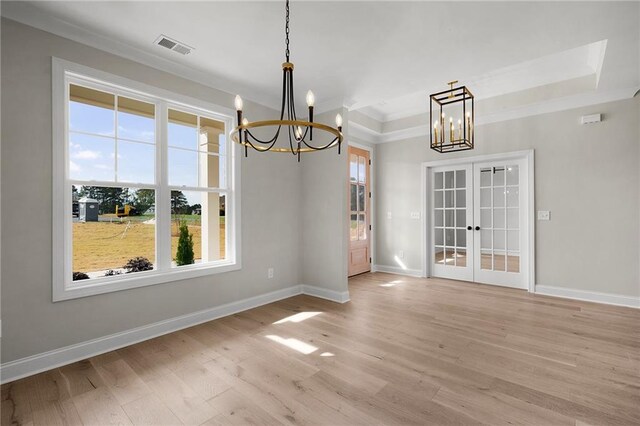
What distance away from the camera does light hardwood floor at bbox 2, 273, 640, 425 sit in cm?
184

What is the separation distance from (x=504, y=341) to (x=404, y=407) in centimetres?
156

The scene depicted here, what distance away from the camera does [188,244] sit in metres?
3.69

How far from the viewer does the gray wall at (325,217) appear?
165 inches

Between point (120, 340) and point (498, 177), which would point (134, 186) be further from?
point (498, 177)

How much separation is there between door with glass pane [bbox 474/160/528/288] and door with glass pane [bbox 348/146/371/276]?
6.48 feet

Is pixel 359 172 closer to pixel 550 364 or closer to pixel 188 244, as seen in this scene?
pixel 188 244

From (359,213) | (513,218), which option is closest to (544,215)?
(513,218)

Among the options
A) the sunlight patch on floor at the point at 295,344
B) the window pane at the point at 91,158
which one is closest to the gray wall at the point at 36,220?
the window pane at the point at 91,158

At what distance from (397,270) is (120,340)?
468cm

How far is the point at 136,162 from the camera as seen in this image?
314 centimetres

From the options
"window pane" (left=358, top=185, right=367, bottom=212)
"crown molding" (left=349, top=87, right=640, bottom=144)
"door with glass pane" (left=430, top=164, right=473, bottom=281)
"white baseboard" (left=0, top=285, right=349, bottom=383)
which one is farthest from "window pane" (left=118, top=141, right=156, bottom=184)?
"door with glass pane" (left=430, top=164, right=473, bottom=281)

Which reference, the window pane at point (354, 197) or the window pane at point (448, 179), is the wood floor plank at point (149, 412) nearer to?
the window pane at point (354, 197)

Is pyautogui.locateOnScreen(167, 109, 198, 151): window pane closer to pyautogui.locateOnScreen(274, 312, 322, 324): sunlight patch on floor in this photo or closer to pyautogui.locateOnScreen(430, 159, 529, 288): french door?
pyautogui.locateOnScreen(274, 312, 322, 324): sunlight patch on floor

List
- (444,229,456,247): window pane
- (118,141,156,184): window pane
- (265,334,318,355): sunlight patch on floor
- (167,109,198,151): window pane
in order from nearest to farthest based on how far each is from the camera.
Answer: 1. (265,334,318,355): sunlight patch on floor
2. (118,141,156,184): window pane
3. (167,109,198,151): window pane
4. (444,229,456,247): window pane
